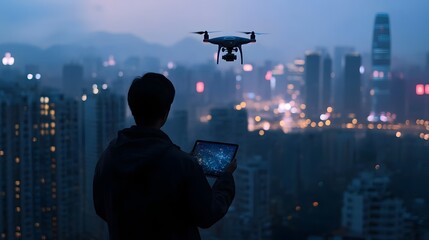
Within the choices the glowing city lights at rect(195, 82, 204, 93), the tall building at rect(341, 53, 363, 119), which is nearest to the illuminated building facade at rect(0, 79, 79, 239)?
the glowing city lights at rect(195, 82, 204, 93)

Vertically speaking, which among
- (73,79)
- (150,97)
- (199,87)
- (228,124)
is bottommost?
(228,124)

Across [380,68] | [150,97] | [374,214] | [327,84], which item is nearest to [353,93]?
[327,84]

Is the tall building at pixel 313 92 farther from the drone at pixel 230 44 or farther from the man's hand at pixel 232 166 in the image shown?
the man's hand at pixel 232 166

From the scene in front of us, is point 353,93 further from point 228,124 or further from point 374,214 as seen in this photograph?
point 374,214

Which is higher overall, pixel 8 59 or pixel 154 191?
pixel 8 59

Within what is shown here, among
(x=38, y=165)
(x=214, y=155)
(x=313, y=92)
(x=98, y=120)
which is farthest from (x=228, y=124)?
(x=214, y=155)

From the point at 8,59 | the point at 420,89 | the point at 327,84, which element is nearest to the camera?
the point at 8,59

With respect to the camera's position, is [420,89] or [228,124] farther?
[420,89]

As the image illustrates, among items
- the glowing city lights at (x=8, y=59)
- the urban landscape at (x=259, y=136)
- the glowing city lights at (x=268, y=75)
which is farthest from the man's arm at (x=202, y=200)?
the glowing city lights at (x=268, y=75)

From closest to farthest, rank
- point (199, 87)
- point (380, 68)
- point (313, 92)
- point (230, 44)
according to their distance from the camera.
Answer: point (230, 44)
point (199, 87)
point (380, 68)
point (313, 92)
